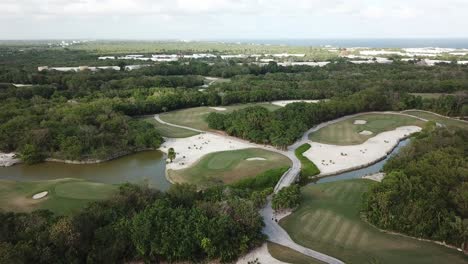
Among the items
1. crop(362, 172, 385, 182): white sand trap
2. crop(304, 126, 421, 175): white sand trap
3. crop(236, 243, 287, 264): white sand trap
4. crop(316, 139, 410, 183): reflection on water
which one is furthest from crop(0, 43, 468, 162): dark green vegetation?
crop(236, 243, 287, 264): white sand trap

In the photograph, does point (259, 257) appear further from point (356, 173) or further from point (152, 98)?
point (152, 98)

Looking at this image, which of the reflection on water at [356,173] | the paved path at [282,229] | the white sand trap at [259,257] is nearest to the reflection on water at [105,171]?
the paved path at [282,229]

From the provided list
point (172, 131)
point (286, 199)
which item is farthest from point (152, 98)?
point (286, 199)

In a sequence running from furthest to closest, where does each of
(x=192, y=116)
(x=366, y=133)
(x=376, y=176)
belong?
(x=192, y=116)
(x=366, y=133)
(x=376, y=176)

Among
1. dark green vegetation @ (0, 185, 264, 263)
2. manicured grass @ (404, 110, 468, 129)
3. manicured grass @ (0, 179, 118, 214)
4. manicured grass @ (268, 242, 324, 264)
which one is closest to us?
dark green vegetation @ (0, 185, 264, 263)

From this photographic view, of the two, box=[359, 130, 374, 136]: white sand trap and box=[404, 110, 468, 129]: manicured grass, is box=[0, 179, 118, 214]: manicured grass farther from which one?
box=[404, 110, 468, 129]: manicured grass

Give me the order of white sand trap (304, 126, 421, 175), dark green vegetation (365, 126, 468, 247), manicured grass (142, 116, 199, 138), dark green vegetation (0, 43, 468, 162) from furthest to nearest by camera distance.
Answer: manicured grass (142, 116, 199, 138) < dark green vegetation (0, 43, 468, 162) < white sand trap (304, 126, 421, 175) < dark green vegetation (365, 126, 468, 247)

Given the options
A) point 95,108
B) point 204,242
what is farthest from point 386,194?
point 95,108
